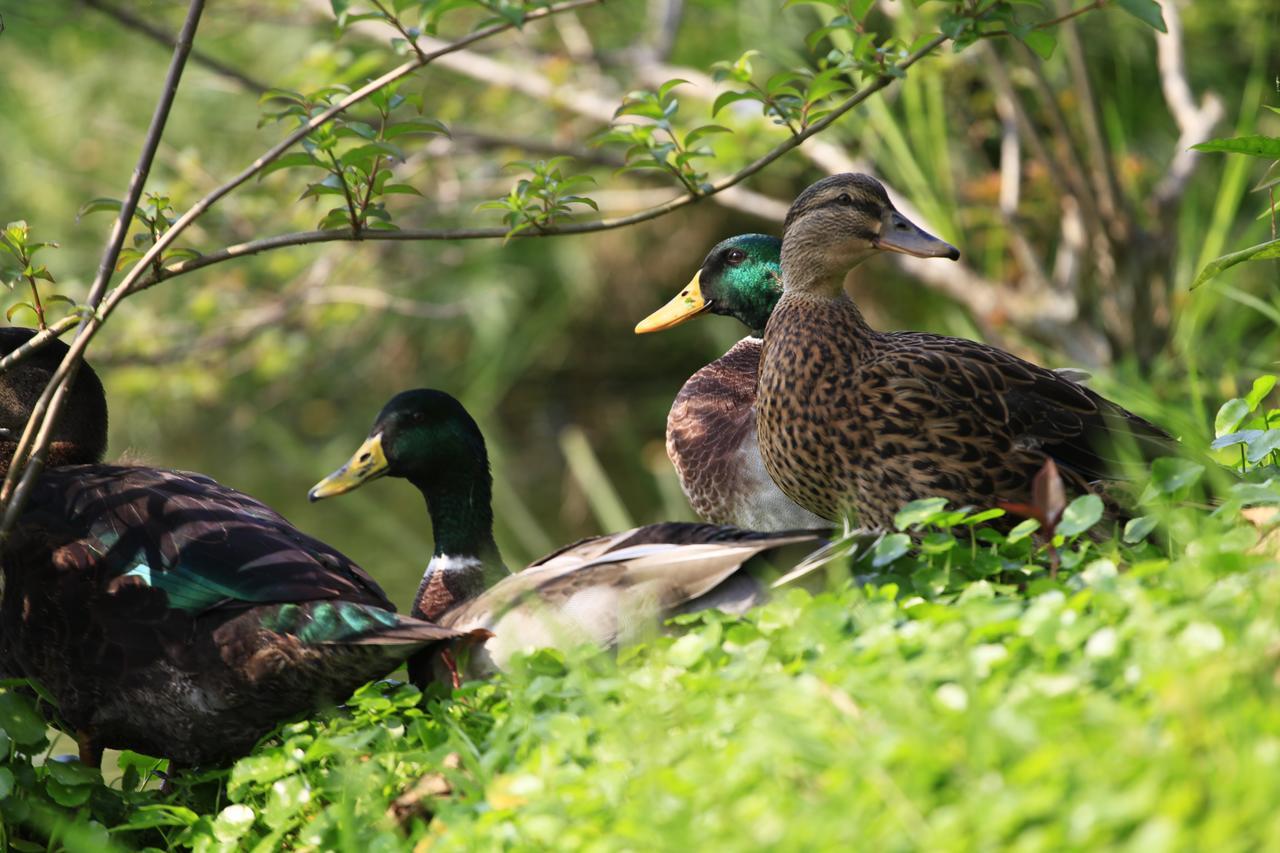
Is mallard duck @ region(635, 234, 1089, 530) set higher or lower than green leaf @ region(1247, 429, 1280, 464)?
higher

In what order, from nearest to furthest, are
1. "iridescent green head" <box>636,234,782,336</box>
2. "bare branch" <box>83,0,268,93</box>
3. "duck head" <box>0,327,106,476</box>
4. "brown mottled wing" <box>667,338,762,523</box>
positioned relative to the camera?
1. "duck head" <box>0,327,106,476</box>
2. "brown mottled wing" <box>667,338,762,523</box>
3. "iridescent green head" <box>636,234,782,336</box>
4. "bare branch" <box>83,0,268,93</box>

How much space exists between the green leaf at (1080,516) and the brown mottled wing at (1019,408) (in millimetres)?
614

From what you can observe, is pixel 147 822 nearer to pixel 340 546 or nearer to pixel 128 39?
pixel 340 546

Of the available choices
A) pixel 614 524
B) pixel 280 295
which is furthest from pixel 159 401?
pixel 614 524

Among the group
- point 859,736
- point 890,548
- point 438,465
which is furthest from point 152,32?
point 859,736

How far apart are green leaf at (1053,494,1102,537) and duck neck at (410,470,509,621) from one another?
1.68 meters

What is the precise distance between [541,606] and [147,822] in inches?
30.2

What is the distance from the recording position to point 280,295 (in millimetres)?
7133

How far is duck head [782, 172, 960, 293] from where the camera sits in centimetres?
339

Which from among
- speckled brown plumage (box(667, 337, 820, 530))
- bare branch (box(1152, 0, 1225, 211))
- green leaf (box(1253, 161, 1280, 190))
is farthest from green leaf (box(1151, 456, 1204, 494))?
bare branch (box(1152, 0, 1225, 211))

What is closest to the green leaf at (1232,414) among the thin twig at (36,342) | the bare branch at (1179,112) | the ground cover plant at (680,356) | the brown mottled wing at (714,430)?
the ground cover plant at (680,356)

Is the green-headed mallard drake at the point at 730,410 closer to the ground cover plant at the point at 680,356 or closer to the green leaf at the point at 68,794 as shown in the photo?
the ground cover plant at the point at 680,356

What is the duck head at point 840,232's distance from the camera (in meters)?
3.39

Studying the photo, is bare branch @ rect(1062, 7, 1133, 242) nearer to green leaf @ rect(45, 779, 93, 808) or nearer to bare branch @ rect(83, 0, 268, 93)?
bare branch @ rect(83, 0, 268, 93)
